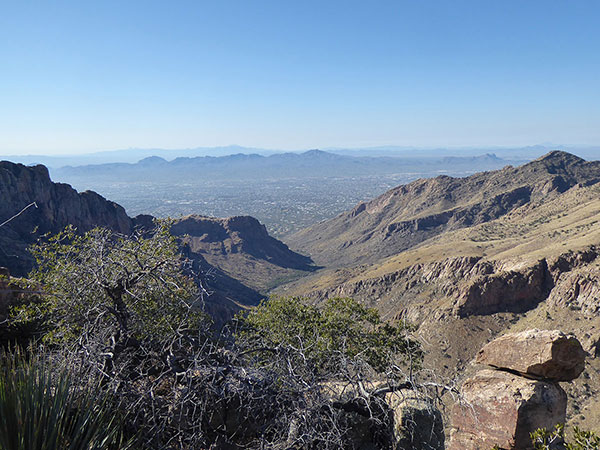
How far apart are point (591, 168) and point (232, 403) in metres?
188

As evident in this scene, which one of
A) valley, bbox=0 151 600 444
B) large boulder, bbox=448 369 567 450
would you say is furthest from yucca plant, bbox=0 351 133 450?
large boulder, bbox=448 369 567 450

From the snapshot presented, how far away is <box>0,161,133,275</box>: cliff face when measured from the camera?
55.4 meters

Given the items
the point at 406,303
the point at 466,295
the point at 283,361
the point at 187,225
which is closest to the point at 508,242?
the point at 406,303

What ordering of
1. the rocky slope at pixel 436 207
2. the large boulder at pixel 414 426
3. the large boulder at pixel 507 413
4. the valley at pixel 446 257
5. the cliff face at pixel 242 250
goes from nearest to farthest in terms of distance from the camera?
the large boulder at pixel 414 426 < the large boulder at pixel 507 413 < the valley at pixel 446 257 < the rocky slope at pixel 436 207 < the cliff face at pixel 242 250

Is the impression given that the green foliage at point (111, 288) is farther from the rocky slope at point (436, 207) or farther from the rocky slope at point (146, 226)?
the rocky slope at point (436, 207)

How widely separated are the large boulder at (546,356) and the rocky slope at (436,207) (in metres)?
122

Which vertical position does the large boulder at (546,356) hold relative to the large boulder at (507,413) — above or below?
above

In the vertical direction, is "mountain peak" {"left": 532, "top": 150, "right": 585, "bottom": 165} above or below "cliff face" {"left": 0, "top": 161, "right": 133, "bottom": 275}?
above

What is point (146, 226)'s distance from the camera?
11781cm

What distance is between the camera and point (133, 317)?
29.3 ft

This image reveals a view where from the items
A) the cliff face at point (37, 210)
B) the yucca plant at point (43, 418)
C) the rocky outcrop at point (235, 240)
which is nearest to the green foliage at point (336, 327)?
the yucca plant at point (43, 418)

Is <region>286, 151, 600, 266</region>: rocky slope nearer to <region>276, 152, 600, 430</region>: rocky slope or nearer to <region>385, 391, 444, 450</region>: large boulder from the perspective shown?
<region>276, 152, 600, 430</region>: rocky slope

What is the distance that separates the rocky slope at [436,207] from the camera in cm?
13675

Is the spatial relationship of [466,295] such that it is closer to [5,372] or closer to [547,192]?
[5,372]
